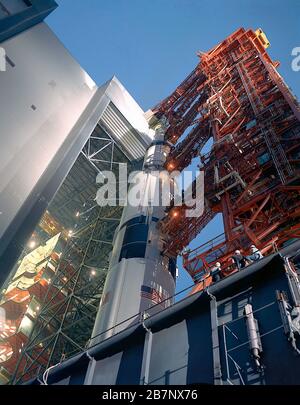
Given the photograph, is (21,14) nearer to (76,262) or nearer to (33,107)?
(33,107)

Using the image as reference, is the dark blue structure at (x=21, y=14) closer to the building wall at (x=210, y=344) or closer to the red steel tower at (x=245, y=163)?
the red steel tower at (x=245, y=163)

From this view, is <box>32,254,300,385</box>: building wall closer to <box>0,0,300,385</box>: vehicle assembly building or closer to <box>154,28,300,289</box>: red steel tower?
<box>0,0,300,385</box>: vehicle assembly building

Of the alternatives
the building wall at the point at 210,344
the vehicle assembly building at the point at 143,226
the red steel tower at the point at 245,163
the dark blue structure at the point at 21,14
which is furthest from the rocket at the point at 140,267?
the dark blue structure at the point at 21,14

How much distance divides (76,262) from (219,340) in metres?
24.3

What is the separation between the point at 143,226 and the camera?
925 inches

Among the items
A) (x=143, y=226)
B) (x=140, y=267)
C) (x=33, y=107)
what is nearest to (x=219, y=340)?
(x=140, y=267)

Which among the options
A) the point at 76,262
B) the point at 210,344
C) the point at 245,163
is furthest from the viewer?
the point at 76,262

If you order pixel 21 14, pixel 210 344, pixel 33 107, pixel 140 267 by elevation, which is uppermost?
pixel 21 14

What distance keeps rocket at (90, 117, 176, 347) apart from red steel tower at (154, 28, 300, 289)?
1240mm

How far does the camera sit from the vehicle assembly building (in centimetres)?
984

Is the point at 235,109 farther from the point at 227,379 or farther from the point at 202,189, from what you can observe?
the point at 227,379

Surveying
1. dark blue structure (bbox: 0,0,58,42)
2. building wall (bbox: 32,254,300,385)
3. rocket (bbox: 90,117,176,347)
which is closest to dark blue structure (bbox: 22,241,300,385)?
building wall (bbox: 32,254,300,385)

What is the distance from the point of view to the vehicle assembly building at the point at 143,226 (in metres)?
9.84
